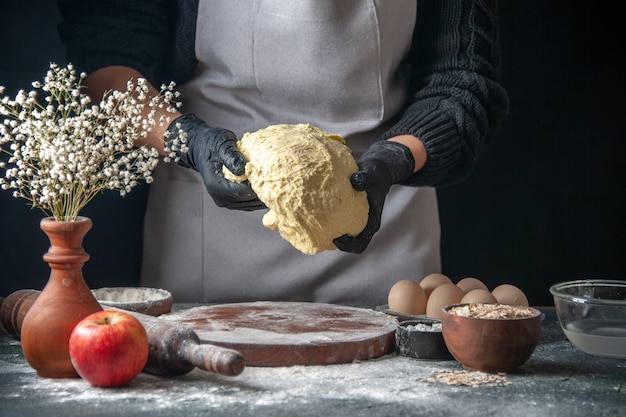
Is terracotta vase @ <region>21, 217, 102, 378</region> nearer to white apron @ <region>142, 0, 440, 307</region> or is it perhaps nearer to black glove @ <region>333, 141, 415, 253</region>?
black glove @ <region>333, 141, 415, 253</region>

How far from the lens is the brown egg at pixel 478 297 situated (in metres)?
1.93

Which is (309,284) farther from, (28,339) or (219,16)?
(28,339)

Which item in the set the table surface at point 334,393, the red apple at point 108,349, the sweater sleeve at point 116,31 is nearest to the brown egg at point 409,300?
the table surface at point 334,393

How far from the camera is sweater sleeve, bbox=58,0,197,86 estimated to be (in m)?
2.27

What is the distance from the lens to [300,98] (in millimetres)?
2395

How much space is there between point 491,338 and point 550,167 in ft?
7.49

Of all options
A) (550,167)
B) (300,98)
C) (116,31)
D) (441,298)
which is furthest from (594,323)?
(550,167)

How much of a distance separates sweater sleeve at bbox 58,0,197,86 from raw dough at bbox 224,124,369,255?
53cm

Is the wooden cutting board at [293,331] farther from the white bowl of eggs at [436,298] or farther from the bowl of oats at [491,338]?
the bowl of oats at [491,338]

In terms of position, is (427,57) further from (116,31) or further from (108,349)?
(108,349)

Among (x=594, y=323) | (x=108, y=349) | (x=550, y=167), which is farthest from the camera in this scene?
(x=550, y=167)

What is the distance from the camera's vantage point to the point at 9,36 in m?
2.72

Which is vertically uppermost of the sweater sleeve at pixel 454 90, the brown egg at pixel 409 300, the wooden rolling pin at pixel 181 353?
the sweater sleeve at pixel 454 90

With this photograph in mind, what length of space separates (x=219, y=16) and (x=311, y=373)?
1.13 m
